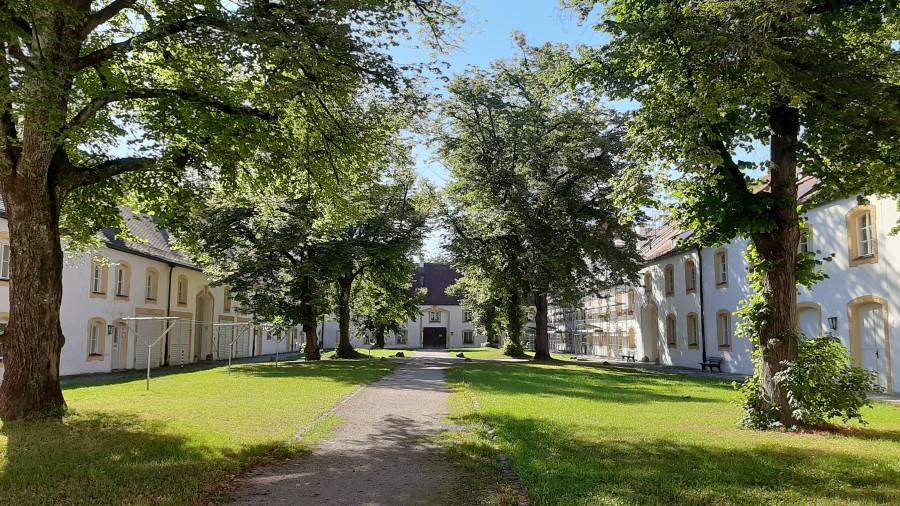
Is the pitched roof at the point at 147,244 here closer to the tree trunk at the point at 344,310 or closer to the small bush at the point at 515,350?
the tree trunk at the point at 344,310

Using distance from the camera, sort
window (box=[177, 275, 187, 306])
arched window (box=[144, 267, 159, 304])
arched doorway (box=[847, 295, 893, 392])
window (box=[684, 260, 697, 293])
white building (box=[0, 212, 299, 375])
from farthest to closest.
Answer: window (box=[177, 275, 187, 306]) < window (box=[684, 260, 697, 293]) < arched window (box=[144, 267, 159, 304]) < white building (box=[0, 212, 299, 375]) < arched doorway (box=[847, 295, 893, 392])

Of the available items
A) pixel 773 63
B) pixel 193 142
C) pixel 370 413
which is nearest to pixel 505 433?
pixel 370 413

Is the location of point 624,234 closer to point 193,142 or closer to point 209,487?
point 193,142

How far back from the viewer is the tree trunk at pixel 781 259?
9867 millimetres

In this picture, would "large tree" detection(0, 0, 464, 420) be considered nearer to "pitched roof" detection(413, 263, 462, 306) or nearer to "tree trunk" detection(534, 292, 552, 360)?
"tree trunk" detection(534, 292, 552, 360)

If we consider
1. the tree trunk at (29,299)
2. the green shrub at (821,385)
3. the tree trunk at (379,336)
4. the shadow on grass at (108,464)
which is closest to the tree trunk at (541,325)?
the green shrub at (821,385)

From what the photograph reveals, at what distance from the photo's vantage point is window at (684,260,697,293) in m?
29.2

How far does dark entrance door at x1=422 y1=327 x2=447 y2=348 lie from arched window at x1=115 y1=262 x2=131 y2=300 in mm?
46431

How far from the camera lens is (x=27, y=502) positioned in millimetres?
5332

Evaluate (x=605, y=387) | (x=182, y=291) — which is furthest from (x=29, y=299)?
(x=182, y=291)

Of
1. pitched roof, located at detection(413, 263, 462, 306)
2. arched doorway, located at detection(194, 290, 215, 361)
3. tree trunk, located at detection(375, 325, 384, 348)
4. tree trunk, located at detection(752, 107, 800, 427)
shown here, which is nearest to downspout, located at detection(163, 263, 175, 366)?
arched doorway, located at detection(194, 290, 215, 361)

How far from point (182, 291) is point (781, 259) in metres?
30.9

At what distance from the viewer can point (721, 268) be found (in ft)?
88.0

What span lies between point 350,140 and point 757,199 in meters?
7.39
